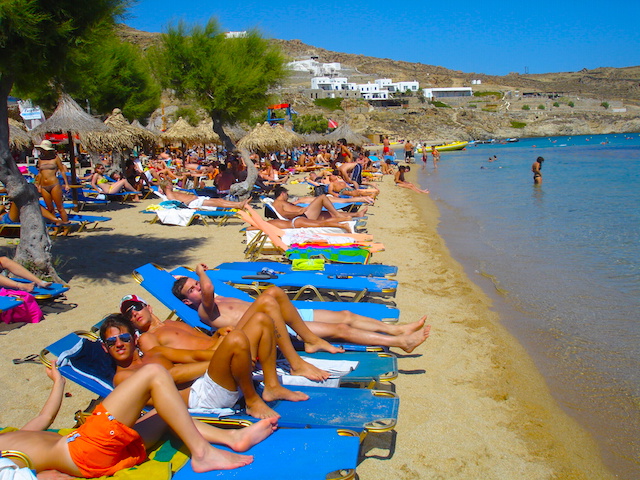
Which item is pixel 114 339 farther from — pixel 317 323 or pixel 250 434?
pixel 317 323

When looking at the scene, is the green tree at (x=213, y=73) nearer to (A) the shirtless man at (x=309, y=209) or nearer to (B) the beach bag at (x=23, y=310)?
(A) the shirtless man at (x=309, y=209)

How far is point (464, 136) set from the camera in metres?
76.3

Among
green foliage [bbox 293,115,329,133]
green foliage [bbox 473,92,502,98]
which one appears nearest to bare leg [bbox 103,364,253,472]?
Result: green foliage [bbox 293,115,329,133]

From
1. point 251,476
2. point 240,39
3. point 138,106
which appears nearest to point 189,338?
point 251,476

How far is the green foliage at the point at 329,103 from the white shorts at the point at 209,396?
81514 mm

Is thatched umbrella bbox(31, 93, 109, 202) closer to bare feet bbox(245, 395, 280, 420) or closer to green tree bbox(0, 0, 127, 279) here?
green tree bbox(0, 0, 127, 279)

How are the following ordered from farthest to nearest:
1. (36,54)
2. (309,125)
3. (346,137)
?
(309,125) < (346,137) < (36,54)

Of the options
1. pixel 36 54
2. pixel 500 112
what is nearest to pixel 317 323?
pixel 36 54

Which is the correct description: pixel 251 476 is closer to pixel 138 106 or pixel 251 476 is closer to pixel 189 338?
pixel 189 338

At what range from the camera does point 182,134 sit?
65.2 feet

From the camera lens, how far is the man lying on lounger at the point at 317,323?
335cm

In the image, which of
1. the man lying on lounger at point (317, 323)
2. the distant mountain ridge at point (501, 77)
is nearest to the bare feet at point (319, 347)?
the man lying on lounger at point (317, 323)

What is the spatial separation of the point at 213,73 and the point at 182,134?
7.26 meters

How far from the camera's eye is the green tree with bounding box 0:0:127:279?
4910mm
